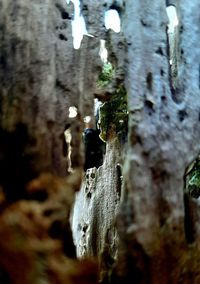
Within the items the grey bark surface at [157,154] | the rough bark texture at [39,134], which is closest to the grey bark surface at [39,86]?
the rough bark texture at [39,134]

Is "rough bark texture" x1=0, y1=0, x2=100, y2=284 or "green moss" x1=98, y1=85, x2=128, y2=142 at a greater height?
"green moss" x1=98, y1=85, x2=128, y2=142

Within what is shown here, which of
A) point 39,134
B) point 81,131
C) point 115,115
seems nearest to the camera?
point 39,134

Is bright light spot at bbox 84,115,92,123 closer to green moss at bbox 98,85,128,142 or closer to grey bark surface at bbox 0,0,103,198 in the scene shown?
grey bark surface at bbox 0,0,103,198

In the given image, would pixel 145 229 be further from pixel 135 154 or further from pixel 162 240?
pixel 135 154

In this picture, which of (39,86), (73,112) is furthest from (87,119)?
(39,86)

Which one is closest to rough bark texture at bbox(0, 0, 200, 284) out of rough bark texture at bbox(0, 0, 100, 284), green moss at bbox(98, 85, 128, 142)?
rough bark texture at bbox(0, 0, 100, 284)

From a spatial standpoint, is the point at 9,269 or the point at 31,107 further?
the point at 31,107

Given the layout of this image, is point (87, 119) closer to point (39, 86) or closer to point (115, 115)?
point (39, 86)

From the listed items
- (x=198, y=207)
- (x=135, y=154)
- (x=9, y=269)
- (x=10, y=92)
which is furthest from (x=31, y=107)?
(x=198, y=207)
